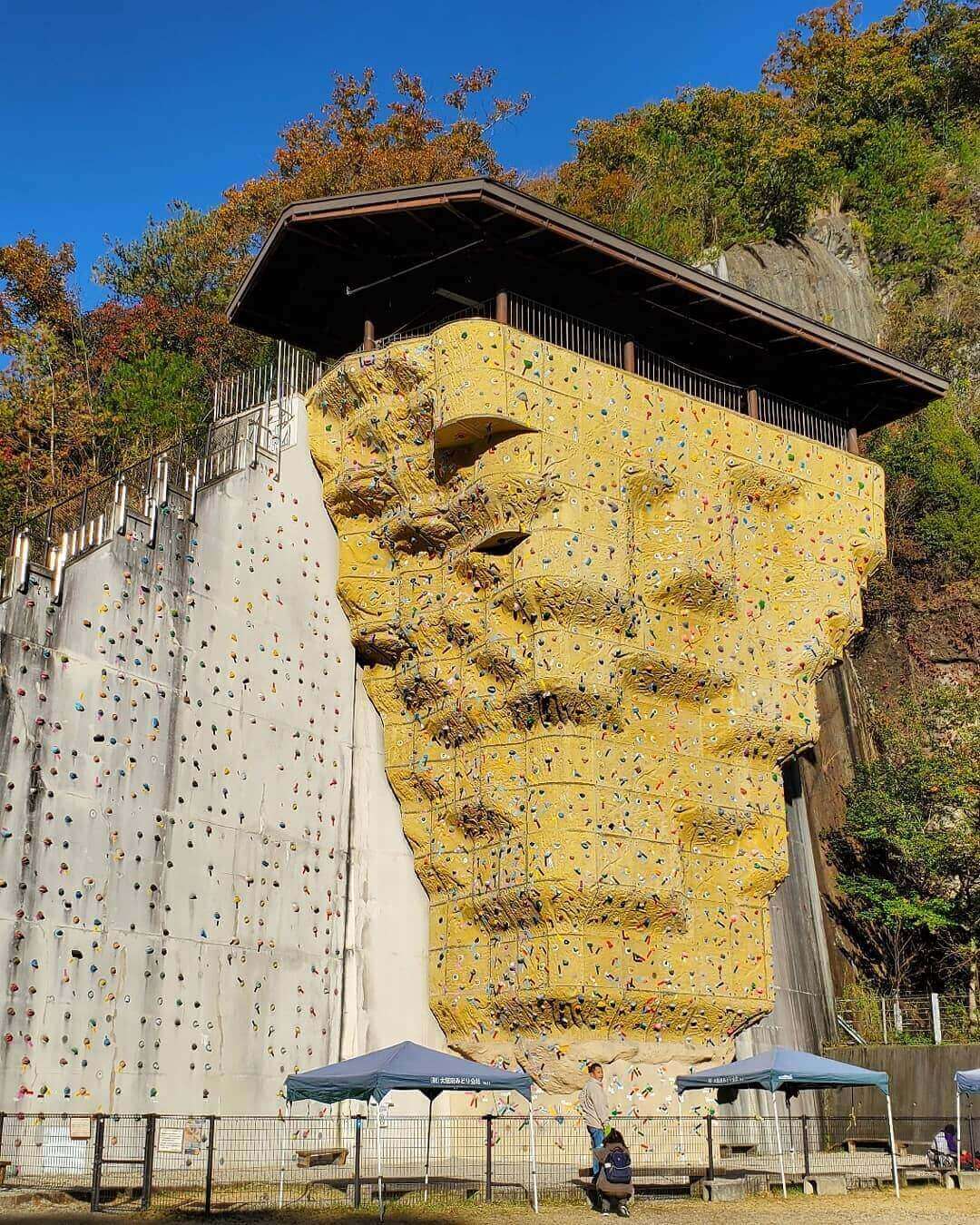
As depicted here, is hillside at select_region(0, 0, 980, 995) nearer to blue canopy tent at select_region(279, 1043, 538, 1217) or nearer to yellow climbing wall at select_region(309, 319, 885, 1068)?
yellow climbing wall at select_region(309, 319, 885, 1068)

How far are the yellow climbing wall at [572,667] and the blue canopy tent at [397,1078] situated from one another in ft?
14.8

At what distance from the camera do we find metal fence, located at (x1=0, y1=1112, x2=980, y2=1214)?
16.9 metres

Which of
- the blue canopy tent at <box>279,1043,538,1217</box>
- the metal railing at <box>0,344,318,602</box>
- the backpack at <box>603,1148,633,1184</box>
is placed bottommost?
the backpack at <box>603,1148,633,1184</box>

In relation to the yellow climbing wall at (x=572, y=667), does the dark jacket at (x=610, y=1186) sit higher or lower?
lower

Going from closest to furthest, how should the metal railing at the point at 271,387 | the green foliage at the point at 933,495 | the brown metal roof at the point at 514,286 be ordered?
the brown metal roof at the point at 514,286, the metal railing at the point at 271,387, the green foliage at the point at 933,495

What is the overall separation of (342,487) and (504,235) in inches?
206

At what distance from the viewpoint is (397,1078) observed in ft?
53.9

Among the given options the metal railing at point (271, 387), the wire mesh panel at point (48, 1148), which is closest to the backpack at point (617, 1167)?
the wire mesh panel at point (48, 1148)

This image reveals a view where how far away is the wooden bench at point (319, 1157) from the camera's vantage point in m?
20.7

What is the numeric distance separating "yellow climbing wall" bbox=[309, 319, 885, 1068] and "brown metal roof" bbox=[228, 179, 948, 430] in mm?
1758

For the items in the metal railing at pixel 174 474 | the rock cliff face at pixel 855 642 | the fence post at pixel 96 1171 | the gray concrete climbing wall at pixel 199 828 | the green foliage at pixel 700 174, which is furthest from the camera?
the green foliage at pixel 700 174

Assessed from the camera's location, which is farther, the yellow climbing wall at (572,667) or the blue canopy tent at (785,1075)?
the yellow climbing wall at (572,667)

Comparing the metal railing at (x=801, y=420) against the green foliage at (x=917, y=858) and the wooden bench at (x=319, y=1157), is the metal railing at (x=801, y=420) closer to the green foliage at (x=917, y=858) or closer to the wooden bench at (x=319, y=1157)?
the green foliage at (x=917, y=858)

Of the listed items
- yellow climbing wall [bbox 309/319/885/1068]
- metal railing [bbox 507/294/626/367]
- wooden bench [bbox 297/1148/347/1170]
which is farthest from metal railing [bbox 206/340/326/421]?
wooden bench [bbox 297/1148/347/1170]
